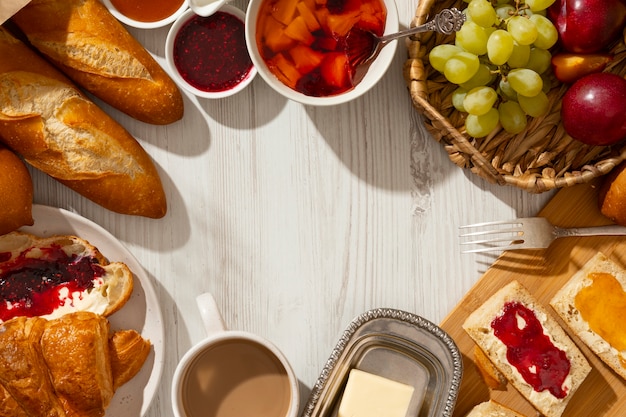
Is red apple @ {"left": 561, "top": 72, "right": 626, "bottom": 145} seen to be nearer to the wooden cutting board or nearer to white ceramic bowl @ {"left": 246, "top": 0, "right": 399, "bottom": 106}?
the wooden cutting board

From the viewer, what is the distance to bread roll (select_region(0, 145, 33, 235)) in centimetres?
117

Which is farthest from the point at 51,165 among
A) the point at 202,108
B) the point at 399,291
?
the point at 399,291

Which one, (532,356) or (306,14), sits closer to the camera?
(306,14)

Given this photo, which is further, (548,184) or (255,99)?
(255,99)

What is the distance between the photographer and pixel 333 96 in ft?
3.91

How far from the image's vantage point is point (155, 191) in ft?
4.16

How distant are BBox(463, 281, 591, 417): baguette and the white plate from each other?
0.58m

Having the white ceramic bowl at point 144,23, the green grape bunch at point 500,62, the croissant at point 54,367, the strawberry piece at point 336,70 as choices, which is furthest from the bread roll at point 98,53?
the green grape bunch at point 500,62

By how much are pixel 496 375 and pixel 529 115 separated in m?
0.48

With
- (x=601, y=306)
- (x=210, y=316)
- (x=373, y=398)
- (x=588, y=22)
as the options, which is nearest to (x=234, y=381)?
(x=210, y=316)

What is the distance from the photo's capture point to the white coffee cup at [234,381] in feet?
4.14

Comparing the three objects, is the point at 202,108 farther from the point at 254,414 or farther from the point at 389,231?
the point at 254,414

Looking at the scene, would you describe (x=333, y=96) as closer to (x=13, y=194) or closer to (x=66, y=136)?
(x=66, y=136)

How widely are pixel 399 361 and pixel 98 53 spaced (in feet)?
2.55
